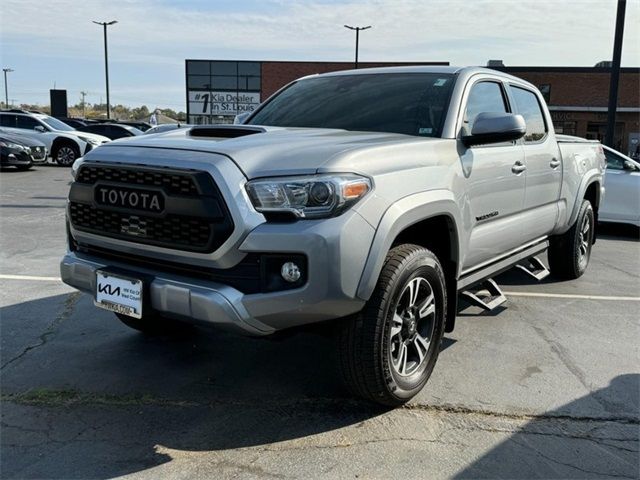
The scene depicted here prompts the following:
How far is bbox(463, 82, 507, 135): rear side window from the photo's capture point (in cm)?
403

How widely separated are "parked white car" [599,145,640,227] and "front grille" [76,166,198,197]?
8.54 m

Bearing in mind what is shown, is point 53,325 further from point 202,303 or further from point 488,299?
point 488,299

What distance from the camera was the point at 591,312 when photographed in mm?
5262

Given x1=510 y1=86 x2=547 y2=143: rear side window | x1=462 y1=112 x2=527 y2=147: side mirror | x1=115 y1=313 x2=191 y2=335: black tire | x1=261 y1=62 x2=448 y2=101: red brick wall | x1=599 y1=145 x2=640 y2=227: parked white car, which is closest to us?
x1=462 y1=112 x2=527 y2=147: side mirror

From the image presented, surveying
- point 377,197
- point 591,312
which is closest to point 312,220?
point 377,197

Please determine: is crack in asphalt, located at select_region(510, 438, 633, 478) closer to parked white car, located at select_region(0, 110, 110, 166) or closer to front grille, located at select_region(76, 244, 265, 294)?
front grille, located at select_region(76, 244, 265, 294)

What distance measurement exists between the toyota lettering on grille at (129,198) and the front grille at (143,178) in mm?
41

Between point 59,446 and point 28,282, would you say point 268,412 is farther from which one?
point 28,282

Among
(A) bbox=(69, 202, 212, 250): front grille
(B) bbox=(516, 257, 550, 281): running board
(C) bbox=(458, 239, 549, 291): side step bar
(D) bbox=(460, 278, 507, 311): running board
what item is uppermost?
(A) bbox=(69, 202, 212, 250): front grille

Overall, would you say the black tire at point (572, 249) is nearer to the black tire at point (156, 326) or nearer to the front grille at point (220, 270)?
the black tire at point (156, 326)

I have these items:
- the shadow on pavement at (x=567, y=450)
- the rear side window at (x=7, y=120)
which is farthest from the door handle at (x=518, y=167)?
the rear side window at (x=7, y=120)

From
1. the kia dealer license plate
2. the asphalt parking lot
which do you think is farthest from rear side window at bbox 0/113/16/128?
the kia dealer license plate

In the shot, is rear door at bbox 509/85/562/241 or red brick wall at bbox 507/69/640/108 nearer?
rear door at bbox 509/85/562/241

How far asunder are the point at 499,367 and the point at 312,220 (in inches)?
77.5
